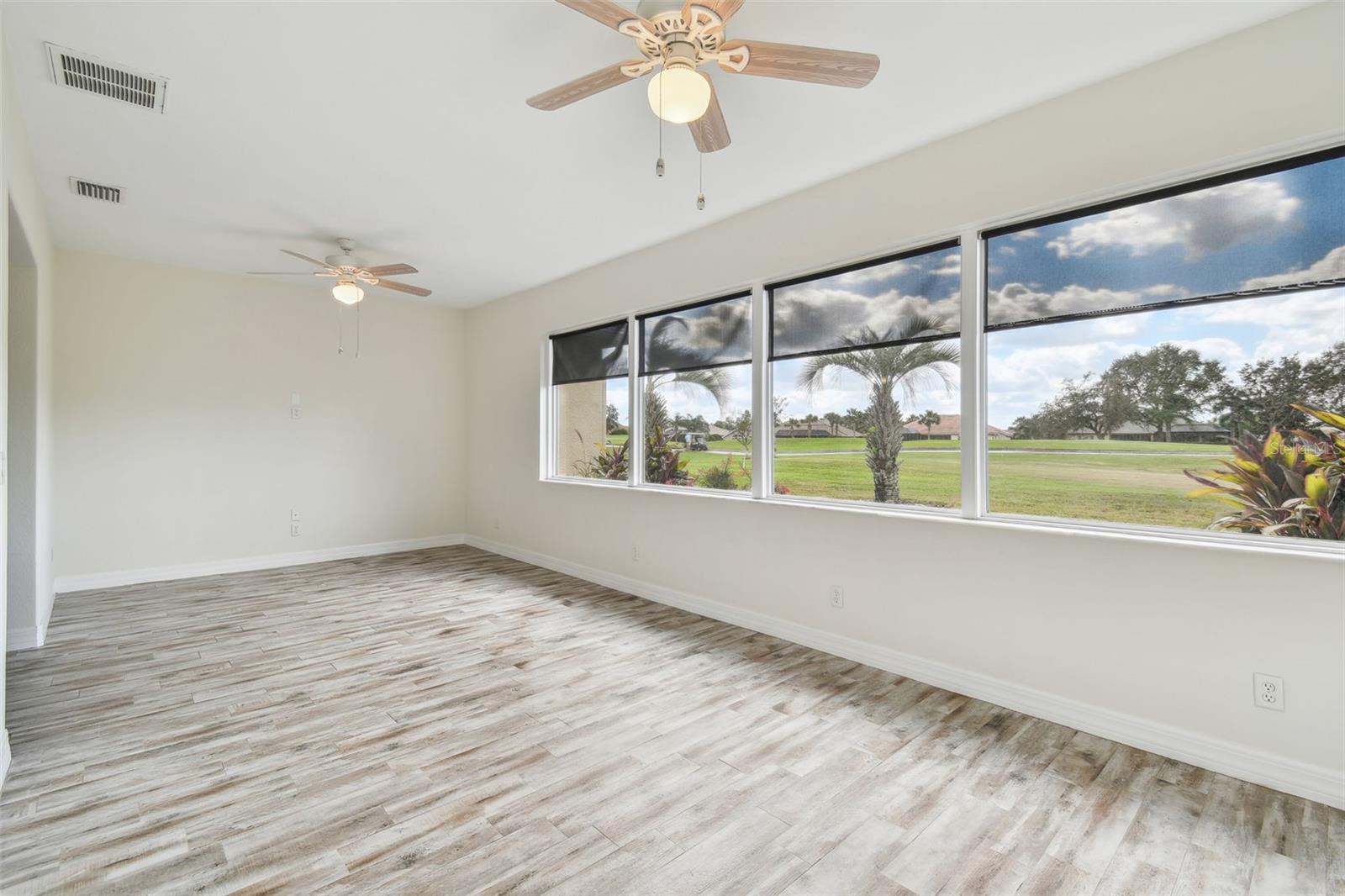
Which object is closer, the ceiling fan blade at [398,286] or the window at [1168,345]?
the window at [1168,345]

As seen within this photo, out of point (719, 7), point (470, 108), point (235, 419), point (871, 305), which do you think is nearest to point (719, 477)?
point (871, 305)

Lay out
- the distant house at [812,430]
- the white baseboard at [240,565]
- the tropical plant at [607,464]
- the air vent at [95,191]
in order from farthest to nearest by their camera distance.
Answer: the tropical plant at [607,464]
the white baseboard at [240,565]
the distant house at [812,430]
the air vent at [95,191]

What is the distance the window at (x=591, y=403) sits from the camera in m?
5.24

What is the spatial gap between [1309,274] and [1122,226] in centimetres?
64

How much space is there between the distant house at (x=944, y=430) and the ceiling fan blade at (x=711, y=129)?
1.77 metres

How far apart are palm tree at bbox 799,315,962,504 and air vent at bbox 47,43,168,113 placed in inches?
137

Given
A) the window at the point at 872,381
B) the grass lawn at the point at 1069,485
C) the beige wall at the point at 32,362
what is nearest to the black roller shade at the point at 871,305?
the window at the point at 872,381

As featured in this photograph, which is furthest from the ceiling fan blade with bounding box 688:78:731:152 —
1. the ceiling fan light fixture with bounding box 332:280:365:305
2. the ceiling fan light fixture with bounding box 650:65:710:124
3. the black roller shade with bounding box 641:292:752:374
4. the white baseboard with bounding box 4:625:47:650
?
the white baseboard with bounding box 4:625:47:650

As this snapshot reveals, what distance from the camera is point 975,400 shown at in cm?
300

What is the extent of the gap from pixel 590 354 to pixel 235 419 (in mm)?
3288

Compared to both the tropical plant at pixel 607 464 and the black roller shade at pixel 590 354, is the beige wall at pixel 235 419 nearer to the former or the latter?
the black roller shade at pixel 590 354

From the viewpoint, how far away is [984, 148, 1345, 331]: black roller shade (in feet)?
7.18

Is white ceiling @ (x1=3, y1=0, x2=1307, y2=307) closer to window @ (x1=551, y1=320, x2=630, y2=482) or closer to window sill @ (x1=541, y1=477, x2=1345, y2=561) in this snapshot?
window @ (x1=551, y1=320, x2=630, y2=482)

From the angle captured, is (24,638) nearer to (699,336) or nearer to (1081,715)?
(699,336)
